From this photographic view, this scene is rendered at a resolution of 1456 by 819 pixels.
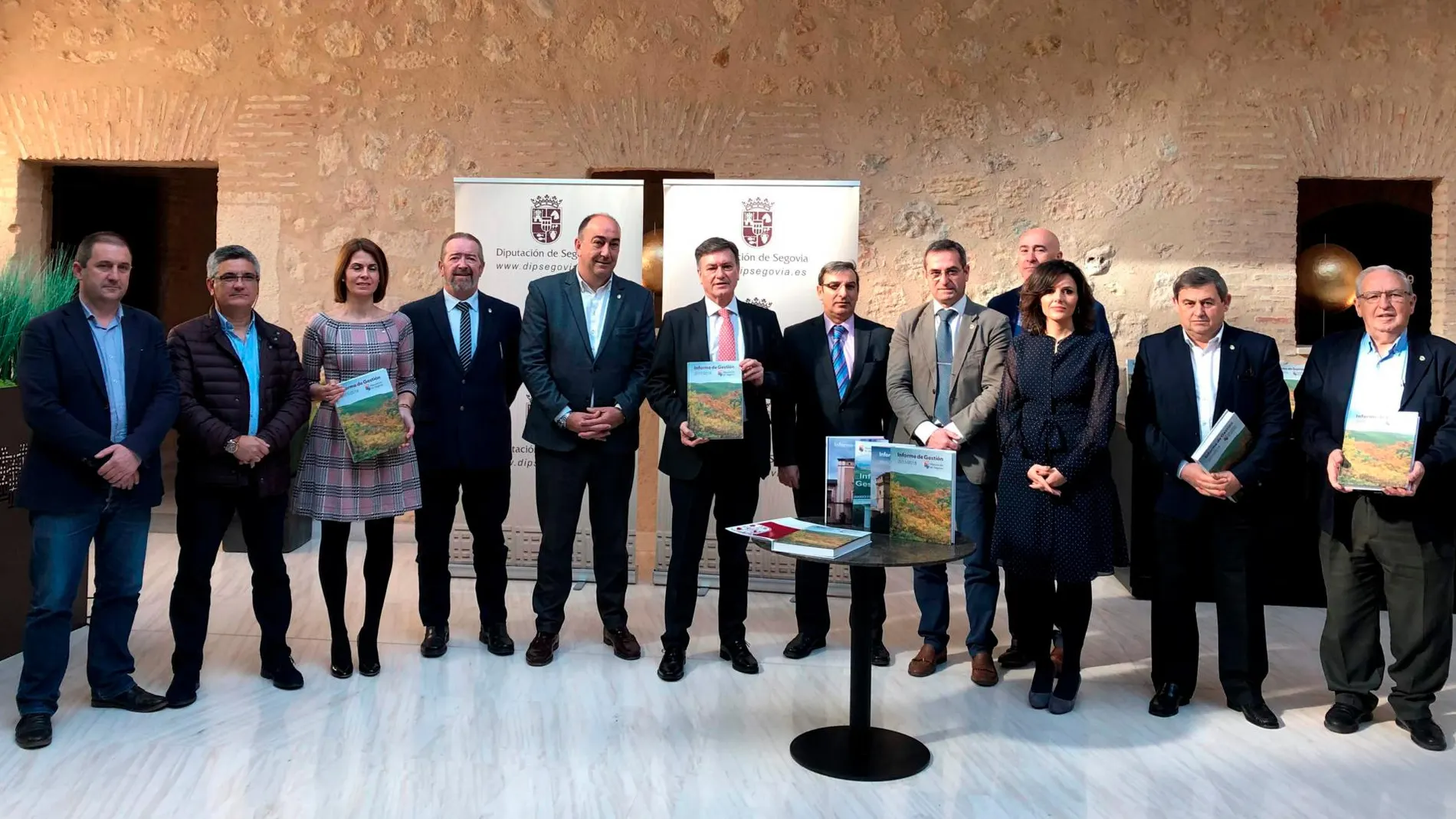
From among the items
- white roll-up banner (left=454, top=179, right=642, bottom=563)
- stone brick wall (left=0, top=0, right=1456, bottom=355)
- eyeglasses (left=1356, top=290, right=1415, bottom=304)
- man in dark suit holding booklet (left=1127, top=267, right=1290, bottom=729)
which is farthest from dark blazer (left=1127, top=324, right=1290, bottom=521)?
stone brick wall (left=0, top=0, right=1456, bottom=355)

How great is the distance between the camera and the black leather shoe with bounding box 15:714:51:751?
3.12 m

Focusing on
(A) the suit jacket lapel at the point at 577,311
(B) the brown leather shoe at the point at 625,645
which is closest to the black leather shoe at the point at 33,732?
(B) the brown leather shoe at the point at 625,645

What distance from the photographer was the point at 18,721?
3.26 m

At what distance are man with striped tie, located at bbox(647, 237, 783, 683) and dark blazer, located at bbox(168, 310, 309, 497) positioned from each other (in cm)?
137

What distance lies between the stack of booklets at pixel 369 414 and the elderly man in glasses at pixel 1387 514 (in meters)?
3.22

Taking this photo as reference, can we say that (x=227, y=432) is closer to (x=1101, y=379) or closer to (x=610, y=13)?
(x=1101, y=379)

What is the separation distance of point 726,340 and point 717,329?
0.06 metres

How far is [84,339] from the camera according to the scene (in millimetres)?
3217

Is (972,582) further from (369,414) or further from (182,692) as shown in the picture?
(182,692)

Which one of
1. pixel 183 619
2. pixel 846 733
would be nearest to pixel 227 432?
pixel 183 619

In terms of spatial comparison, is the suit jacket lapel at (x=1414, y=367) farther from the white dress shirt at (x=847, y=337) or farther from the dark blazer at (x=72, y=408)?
the dark blazer at (x=72, y=408)

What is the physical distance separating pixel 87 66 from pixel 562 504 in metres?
4.98

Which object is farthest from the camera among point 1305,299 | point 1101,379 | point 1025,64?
point 1305,299

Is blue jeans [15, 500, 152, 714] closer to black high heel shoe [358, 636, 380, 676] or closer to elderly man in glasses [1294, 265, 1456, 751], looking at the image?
black high heel shoe [358, 636, 380, 676]
